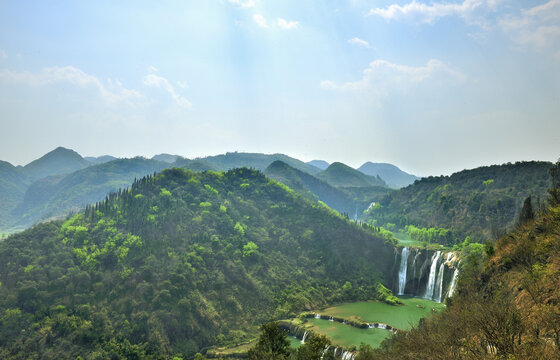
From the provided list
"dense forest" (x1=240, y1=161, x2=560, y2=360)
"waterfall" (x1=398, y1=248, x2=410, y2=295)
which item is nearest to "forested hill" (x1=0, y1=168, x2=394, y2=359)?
"waterfall" (x1=398, y1=248, x2=410, y2=295)

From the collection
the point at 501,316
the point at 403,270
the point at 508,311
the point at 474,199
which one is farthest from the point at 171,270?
the point at 474,199

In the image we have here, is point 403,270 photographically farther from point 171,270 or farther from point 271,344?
point 171,270

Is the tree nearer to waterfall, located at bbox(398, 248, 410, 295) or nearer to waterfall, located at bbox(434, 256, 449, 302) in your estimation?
waterfall, located at bbox(434, 256, 449, 302)

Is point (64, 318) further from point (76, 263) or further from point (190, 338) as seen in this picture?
point (190, 338)

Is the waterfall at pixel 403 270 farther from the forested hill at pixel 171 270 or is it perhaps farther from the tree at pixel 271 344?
the tree at pixel 271 344

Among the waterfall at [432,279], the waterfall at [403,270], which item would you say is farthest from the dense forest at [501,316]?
the waterfall at [403,270]

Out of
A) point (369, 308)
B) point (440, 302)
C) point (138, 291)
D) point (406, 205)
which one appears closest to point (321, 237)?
point (369, 308)
